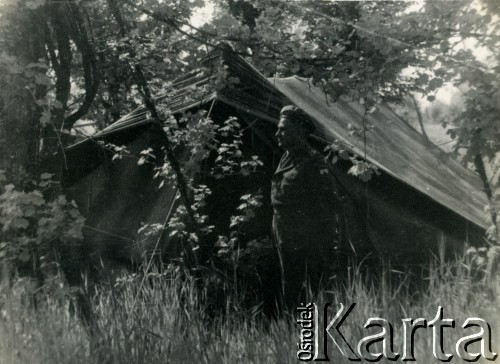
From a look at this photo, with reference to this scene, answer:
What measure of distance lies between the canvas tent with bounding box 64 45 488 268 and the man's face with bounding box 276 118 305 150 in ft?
1.58

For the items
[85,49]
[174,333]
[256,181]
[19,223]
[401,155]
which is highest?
[85,49]

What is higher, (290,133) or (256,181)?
(290,133)

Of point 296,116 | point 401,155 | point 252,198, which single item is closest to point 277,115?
point 296,116

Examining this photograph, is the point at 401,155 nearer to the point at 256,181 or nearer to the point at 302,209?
the point at 256,181

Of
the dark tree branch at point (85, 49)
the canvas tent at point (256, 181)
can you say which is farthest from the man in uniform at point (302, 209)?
the dark tree branch at point (85, 49)

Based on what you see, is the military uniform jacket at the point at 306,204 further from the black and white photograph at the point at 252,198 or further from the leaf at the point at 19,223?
the leaf at the point at 19,223

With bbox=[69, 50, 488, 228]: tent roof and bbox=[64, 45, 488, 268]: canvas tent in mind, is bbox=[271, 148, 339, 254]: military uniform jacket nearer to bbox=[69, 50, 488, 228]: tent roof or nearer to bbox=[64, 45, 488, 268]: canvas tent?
bbox=[64, 45, 488, 268]: canvas tent

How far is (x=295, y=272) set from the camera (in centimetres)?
500

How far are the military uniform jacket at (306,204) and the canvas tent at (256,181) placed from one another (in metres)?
0.28

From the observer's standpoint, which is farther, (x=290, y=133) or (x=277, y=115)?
(x=277, y=115)

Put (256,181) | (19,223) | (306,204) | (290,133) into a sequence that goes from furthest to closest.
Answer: (256,181), (306,204), (290,133), (19,223)

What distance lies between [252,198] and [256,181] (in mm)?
378

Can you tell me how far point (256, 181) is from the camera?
5777 mm

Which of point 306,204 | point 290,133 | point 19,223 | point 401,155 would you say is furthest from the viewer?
point 401,155
